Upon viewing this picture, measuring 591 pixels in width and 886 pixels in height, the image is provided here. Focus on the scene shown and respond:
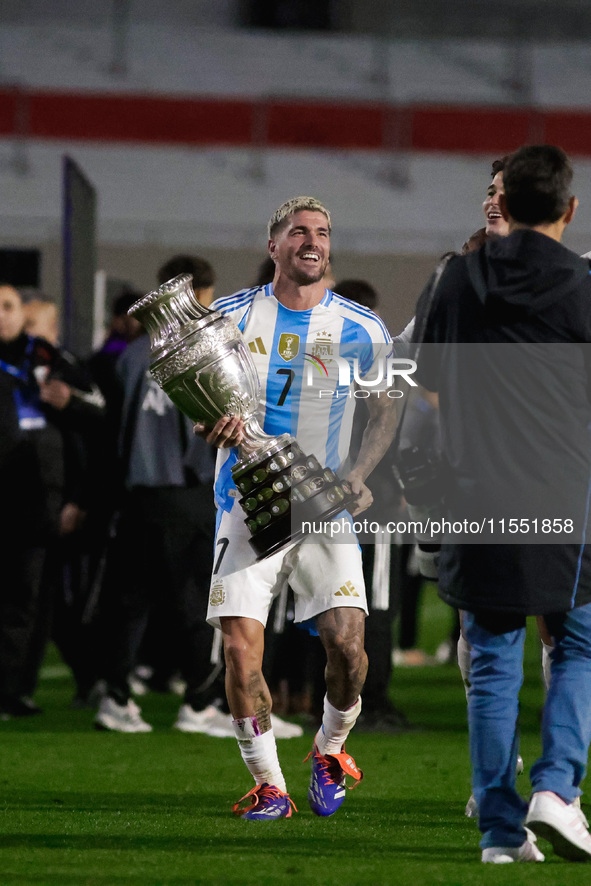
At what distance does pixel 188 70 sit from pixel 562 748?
16814mm

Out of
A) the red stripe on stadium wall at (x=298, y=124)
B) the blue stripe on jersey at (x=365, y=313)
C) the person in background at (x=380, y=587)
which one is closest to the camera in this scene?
the blue stripe on jersey at (x=365, y=313)

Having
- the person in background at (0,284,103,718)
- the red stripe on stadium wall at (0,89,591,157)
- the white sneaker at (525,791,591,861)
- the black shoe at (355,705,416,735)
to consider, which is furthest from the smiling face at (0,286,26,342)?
the red stripe on stadium wall at (0,89,591,157)

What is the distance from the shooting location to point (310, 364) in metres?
4.65

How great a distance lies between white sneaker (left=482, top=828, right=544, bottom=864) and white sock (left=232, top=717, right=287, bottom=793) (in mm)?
1064

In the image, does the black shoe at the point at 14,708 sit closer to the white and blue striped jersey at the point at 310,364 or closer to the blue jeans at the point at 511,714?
the white and blue striped jersey at the point at 310,364

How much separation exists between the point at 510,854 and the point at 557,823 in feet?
0.79

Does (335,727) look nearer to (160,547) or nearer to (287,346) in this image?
(287,346)

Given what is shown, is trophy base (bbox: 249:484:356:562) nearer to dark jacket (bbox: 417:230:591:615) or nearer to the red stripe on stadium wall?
dark jacket (bbox: 417:230:591:615)

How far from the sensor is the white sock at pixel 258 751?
4418 mm

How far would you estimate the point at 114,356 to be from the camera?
27.6ft

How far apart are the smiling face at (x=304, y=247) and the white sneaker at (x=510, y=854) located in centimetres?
199

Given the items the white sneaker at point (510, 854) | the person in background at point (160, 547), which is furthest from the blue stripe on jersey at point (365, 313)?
the person in background at point (160, 547)

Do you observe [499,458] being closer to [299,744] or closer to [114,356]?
[299,744]

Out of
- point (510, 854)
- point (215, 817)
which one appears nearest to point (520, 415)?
point (510, 854)
